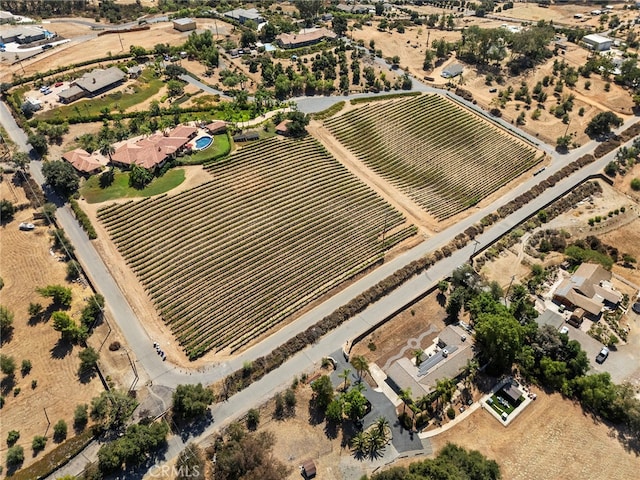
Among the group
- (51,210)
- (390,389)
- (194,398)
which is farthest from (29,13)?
(390,389)

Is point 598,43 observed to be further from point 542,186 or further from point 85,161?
point 85,161

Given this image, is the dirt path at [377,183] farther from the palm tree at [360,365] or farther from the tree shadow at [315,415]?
the tree shadow at [315,415]

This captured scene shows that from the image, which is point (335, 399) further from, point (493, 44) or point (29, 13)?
point (29, 13)

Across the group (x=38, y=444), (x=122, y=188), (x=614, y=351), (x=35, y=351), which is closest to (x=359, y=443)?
(x=38, y=444)

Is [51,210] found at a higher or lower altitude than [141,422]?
higher

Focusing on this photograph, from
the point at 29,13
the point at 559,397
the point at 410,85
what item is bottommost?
the point at 559,397

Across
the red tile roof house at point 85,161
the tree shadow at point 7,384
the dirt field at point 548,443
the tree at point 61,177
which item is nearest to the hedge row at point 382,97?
the red tile roof house at point 85,161

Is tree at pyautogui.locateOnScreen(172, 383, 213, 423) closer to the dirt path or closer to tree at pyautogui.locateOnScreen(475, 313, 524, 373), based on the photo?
tree at pyautogui.locateOnScreen(475, 313, 524, 373)
